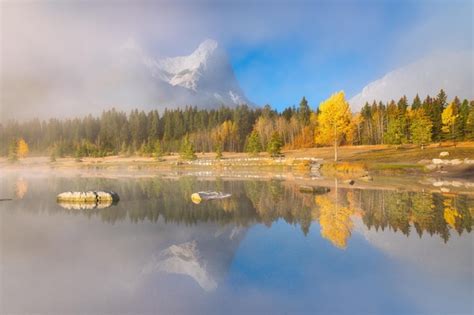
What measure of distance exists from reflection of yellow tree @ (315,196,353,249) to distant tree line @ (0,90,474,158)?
45.3 meters

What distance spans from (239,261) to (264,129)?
4403 inches

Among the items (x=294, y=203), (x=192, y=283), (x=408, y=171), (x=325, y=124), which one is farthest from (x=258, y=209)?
(x=325, y=124)

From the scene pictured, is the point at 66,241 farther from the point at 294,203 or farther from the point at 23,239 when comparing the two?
the point at 294,203

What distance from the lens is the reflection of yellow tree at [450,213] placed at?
702 inches

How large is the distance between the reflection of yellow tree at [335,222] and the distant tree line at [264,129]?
45.3 metres

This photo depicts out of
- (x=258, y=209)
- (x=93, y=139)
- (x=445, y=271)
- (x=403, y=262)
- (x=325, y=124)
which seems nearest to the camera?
(x=445, y=271)

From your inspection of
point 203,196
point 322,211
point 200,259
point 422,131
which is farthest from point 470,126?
point 200,259

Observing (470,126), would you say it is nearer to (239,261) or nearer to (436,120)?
(436,120)

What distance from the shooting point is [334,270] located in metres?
11.2

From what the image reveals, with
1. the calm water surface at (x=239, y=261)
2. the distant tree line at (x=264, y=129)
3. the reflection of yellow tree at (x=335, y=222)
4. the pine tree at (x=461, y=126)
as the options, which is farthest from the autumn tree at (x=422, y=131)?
the reflection of yellow tree at (x=335, y=222)

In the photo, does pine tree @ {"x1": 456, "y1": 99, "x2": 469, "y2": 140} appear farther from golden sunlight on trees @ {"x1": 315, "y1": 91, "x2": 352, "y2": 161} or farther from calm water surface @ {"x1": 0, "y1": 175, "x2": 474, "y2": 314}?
calm water surface @ {"x1": 0, "y1": 175, "x2": 474, "y2": 314}

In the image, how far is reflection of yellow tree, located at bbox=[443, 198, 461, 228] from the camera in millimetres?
17833

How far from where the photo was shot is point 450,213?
787 inches

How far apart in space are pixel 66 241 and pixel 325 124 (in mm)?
58664
